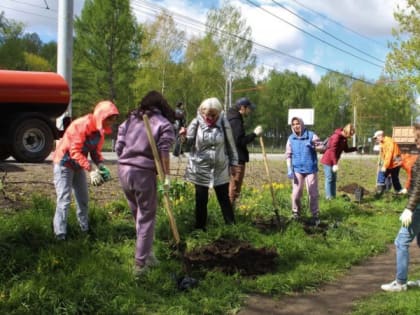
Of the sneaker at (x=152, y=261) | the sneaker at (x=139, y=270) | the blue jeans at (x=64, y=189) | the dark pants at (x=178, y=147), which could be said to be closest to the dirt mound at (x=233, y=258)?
the sneaker at (x=152, y=261)

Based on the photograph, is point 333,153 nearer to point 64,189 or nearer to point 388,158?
point 388,158

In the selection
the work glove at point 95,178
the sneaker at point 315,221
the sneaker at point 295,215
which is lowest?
the sneaker at point 315,221

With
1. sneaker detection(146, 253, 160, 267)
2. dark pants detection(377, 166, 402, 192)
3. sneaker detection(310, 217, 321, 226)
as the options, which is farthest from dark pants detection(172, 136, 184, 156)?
dark pants detection(377, 166, 402, 192)

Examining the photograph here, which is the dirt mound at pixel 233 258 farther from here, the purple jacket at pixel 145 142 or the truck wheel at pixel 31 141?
the truck wheel at pixel 31 141

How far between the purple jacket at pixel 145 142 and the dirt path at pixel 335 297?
1.67 metres

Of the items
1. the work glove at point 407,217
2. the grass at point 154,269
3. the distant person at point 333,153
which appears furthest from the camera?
the distant person at point 333,153

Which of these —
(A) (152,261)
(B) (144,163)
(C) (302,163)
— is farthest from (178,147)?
(B) (144,163)

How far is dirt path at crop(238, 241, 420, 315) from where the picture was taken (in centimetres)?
461

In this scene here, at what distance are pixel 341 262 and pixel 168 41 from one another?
3751 cm

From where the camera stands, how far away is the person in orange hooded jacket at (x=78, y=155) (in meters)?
5.23

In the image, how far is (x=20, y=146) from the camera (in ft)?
33.6

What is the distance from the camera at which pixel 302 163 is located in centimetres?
812

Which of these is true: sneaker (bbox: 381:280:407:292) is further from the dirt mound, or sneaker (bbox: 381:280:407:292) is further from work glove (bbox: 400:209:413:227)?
the dirt mound

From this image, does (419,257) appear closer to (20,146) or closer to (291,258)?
(291,258)
